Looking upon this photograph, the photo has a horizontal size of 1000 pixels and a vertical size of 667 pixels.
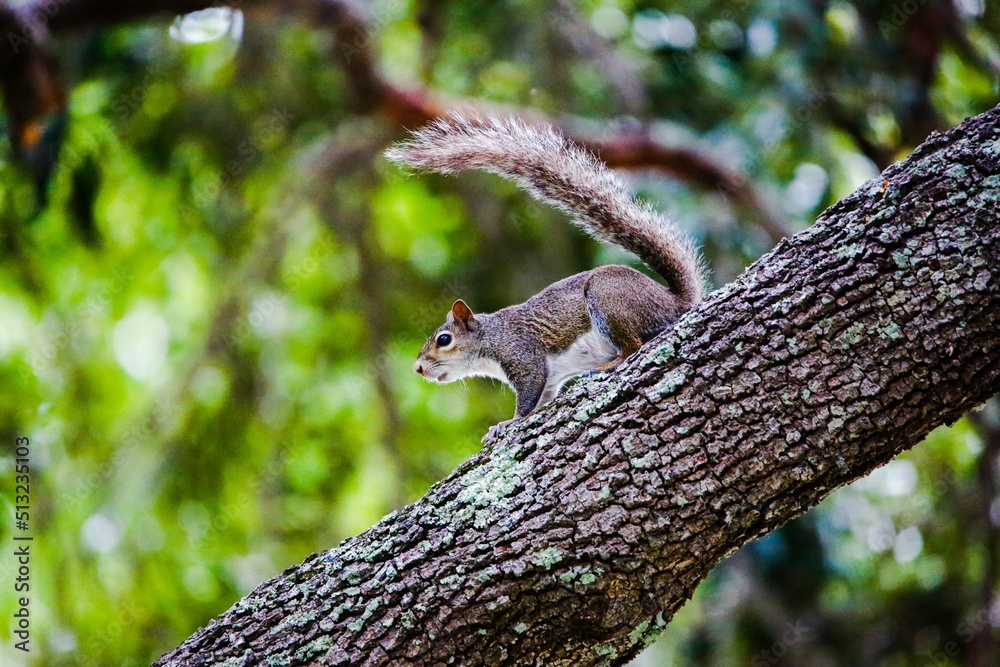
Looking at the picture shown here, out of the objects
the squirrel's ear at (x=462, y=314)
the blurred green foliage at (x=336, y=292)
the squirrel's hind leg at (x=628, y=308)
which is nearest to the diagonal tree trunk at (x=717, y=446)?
the squirrel's hind leg at (x=628, y=308)

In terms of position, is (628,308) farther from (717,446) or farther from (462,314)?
(717,446)

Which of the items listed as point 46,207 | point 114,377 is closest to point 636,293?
point 46,207

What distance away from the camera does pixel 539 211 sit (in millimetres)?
4773

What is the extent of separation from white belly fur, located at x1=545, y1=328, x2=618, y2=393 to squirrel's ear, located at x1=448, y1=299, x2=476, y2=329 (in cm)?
42

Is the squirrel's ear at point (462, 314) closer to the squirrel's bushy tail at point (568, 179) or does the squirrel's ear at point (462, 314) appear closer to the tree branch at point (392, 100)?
the squirrel's bushy tail at point (568, 179)

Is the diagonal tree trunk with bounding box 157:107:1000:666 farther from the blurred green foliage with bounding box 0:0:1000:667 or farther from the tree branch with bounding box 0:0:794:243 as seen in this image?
the tree branch with bounding box 0:0:794:243

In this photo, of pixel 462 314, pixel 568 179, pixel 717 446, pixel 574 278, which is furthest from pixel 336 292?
pixel 717 446

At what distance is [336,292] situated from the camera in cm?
499

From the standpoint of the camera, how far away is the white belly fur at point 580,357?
288 cm

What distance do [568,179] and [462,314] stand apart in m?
0.80

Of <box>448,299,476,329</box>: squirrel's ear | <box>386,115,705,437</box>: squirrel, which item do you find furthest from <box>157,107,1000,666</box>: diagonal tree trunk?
<box>448,299,476,329</box>: squirrel's ear

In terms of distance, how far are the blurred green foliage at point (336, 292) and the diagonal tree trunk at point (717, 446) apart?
2120 millimetres

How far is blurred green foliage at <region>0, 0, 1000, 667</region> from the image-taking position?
13.1 feet

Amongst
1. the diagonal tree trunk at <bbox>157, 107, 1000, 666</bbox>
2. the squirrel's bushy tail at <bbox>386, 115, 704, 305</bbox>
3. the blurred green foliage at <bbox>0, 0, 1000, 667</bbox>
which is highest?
the blurred green foliage at <bbox>0, 0, 1000, 667</bbox>
